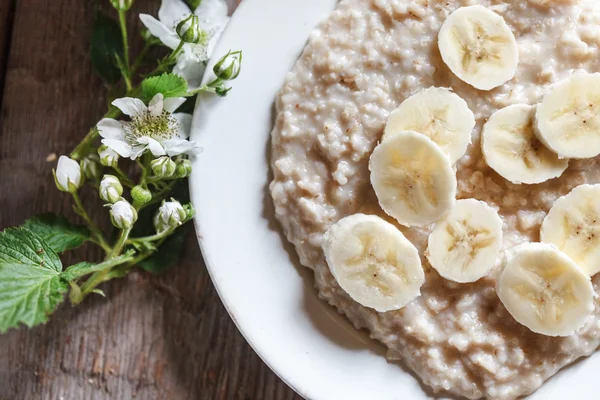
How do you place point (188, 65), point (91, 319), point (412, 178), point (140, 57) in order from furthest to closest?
point (91, 319) < point (140, 57) < point (188, 65) < point (412, 178)

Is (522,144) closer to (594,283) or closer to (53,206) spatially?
(594,283)

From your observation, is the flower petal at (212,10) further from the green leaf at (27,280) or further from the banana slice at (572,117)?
the banana slice at (572,117)

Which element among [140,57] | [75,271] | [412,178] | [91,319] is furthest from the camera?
[91,319]

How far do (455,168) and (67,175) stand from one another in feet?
3.37

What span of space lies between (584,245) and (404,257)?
0.46m

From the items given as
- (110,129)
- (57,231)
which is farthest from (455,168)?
(57,231)

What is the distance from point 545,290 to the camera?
176cm

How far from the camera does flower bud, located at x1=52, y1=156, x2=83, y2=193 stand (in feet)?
6.24

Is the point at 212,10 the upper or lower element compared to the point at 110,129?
upper

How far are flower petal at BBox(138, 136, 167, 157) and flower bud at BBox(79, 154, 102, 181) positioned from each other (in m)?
0.23

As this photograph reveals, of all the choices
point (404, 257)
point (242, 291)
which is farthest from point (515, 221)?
point (242, 291)

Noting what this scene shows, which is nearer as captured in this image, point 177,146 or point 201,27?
point 177,146

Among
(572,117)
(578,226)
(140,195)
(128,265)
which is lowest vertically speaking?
(128,265)

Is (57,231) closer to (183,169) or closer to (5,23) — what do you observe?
(183,169)
